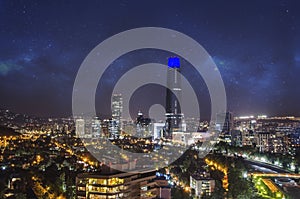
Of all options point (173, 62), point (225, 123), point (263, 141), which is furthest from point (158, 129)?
point (263, 141)

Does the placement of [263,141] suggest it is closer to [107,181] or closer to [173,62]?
[173,62]

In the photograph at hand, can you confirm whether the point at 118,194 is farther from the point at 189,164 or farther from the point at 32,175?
the point at 189,164

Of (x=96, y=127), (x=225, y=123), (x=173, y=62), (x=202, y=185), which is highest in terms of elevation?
(x=173, y=62)

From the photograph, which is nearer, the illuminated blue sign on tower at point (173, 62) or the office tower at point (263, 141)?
the office tower at point (263, 141)

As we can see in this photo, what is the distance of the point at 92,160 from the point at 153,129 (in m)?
16.4

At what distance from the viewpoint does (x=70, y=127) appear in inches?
1088

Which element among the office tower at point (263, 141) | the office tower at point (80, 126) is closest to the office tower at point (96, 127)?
the office tower at point (80, 126)

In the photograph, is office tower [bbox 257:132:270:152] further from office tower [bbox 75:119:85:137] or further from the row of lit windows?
the row of lit windows

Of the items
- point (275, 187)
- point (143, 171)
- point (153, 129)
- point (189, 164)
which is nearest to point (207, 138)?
point (153, 129)

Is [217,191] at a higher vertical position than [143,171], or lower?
lower

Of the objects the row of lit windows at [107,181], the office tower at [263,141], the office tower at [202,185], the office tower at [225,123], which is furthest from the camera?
the office tower at [225,123]

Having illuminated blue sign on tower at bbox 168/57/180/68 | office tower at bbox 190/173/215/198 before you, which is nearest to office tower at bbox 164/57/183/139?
illuminated blue sign on tower at bbox 168/57/180/68

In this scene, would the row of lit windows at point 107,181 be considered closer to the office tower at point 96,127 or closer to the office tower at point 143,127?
the office tower at point 96,127

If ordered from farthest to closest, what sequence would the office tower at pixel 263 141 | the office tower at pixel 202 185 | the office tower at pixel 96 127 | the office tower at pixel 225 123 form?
the office tower at pixel 96 127 < the office tower at pixel 225 123 < the office tower at pixel 263 141 < the office tower at pixel 202 185
